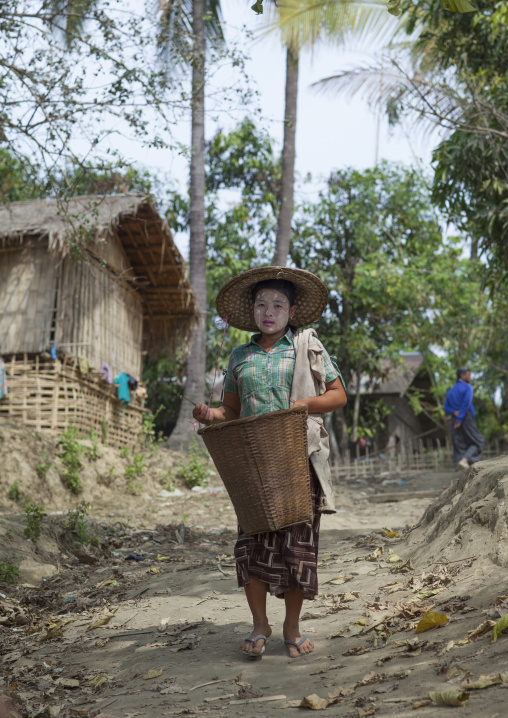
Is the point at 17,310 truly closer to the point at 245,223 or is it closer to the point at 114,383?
the point at 114,383

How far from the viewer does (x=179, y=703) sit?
273 centimetres

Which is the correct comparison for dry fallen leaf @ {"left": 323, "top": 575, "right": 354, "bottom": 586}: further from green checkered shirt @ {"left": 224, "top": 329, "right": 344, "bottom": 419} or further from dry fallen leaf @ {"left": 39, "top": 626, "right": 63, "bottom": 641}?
dry fallen leaf @ {"left": 39, "top": 626, "right": 63, "bottom": 641}

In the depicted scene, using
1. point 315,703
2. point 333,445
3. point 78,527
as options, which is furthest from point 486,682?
point 333,445

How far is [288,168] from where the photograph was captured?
14336 millimetres

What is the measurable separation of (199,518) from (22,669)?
564cm

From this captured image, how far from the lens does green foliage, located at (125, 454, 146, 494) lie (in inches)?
395

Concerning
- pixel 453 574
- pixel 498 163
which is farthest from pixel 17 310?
pixel 453 574

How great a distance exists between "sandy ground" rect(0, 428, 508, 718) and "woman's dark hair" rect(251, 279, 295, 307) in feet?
5.48

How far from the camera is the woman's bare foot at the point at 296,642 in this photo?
319cm

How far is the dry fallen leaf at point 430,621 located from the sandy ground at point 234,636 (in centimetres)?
2

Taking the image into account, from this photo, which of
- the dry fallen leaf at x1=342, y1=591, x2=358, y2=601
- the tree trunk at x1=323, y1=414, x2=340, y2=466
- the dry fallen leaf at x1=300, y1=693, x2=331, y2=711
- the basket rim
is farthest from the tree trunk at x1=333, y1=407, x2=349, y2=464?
the dry fallen leaf at x1=300, y1=693, x2=331, y2=711

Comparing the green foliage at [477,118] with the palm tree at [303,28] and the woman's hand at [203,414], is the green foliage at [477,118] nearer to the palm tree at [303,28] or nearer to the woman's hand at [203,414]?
the palm tree at [303,28]

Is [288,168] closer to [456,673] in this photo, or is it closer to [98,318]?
[98,318]

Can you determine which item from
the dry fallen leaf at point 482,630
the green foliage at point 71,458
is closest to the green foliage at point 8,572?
the dry fallen leaf at point 482,630
